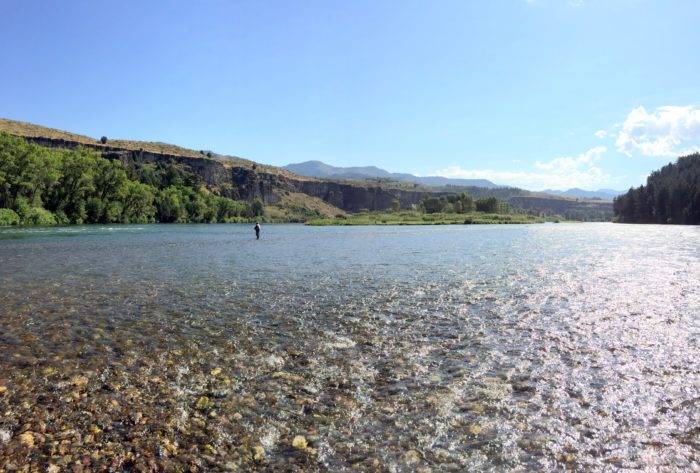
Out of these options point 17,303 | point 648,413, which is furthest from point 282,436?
point 17,303

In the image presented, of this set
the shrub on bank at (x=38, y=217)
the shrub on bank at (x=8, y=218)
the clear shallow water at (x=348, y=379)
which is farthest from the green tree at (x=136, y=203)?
the clear shallow water at (x=348, y=379)

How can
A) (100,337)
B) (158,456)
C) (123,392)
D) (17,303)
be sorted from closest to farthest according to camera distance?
(158,456) < (123,392) < (100,337) < (17,303)

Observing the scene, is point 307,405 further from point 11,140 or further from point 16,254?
point 11,140

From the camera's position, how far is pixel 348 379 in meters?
12.1

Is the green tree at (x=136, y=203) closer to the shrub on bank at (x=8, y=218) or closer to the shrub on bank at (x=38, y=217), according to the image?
the shrub on bank at (x=38, y=217)

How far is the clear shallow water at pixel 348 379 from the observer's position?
8438mm

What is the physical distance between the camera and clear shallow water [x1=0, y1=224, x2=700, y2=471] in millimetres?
8438

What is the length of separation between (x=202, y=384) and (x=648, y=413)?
10.7 metres

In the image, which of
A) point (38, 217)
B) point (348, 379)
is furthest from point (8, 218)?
point (348, 379)

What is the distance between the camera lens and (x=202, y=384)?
38.2 feet

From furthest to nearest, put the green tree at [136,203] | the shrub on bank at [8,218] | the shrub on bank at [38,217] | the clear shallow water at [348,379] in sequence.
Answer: the green tree at [136,203], the shrub on bank at [38,217], the shrub on bank at [8,218], the clear shallow water at [348,379]

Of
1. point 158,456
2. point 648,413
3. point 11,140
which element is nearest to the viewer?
point 158,456

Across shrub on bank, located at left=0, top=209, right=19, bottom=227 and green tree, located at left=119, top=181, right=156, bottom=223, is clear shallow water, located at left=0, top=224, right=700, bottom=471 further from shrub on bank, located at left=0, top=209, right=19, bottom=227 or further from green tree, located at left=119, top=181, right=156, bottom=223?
green tree, located at left=119, top=181, right=156, bottom=223

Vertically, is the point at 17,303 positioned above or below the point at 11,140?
below
